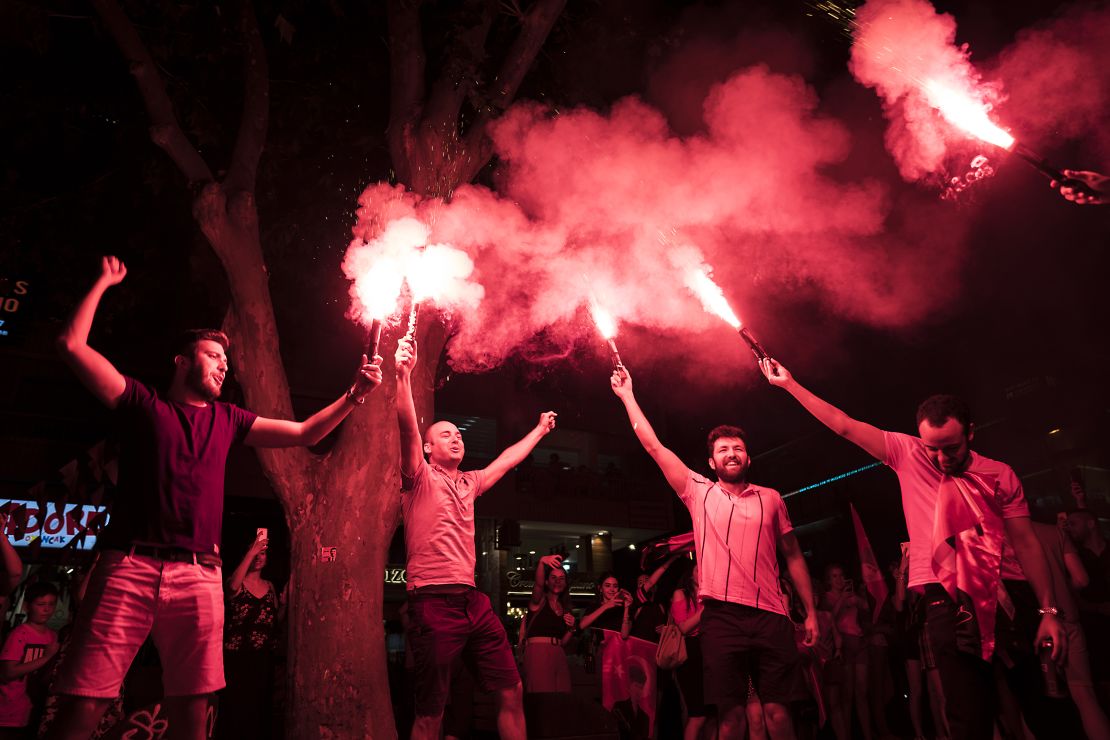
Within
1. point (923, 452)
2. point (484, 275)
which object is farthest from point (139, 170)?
point (923, 452)

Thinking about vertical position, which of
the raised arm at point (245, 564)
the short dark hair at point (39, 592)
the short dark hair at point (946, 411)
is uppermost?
the short dark hair at point (946, 411)

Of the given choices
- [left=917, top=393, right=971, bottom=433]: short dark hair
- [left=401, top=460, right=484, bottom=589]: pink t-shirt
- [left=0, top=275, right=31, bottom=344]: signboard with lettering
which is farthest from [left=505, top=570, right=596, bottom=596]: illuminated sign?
[left=917, top=393, right=971, bottom=433]: short dark hair

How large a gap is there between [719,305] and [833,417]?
4.10 ft

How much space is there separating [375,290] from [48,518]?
1297cm

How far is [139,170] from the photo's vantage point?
9.59 meters

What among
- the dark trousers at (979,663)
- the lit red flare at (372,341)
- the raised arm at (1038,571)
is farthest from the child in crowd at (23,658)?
the raised arm at (1038,571)

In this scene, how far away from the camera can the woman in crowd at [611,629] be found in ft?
25.7

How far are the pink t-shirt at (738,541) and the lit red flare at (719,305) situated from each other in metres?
0.96

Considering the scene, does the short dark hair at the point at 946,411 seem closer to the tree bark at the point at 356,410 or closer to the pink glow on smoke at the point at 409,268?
the pink glow on smoke at the point at 409,268

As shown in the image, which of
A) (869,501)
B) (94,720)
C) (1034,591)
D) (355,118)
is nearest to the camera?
(94,720)

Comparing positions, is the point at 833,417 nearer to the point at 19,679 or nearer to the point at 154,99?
the point at 154,99

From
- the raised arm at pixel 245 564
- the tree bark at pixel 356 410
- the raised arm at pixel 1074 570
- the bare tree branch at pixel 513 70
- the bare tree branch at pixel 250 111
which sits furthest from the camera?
the bare tree branch at pixel 513 70

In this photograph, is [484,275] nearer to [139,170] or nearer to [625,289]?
[625,289]

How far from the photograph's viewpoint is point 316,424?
374cm
